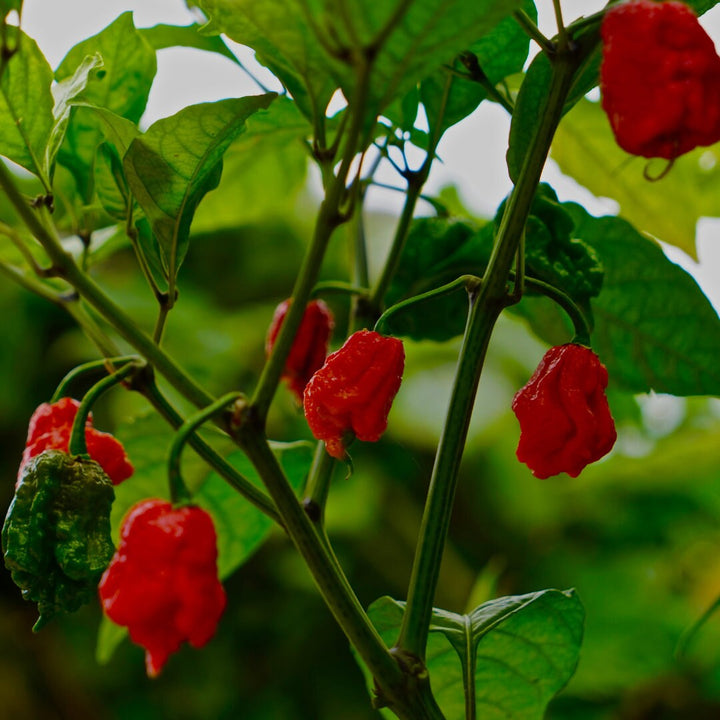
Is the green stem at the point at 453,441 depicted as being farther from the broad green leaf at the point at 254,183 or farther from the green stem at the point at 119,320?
the broad green leaf at the point at 254,183

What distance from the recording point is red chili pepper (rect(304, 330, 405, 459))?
0.57 meters

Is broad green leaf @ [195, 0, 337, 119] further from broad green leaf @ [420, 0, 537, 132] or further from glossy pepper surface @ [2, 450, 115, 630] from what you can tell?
glossy pepper surface @ [2, 450, 115, 630]

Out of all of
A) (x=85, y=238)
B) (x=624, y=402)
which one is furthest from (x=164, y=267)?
(x=624, y=402)

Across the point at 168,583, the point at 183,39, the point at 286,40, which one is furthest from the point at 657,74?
the point at 183,39

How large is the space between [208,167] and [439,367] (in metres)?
1.42

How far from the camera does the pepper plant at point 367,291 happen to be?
0.47 metres

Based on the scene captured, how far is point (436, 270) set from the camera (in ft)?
2.52

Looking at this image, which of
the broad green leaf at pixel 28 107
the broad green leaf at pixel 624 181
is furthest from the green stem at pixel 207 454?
the broad green leaf at pixel 624 181

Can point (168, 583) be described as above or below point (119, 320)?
below

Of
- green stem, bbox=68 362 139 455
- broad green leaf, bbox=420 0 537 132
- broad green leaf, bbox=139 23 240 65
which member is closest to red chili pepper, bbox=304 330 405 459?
green stem, bbox=68 362 139 455

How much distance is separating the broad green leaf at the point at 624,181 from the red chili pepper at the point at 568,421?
398mm

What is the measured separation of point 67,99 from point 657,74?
0.34 meters

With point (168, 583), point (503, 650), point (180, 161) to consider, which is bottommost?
point (503, 650)

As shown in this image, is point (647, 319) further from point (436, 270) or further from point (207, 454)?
point (207, 454)
